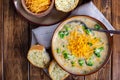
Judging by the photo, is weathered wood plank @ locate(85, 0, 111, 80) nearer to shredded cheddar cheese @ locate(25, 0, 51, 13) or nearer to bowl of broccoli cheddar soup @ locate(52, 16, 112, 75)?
bowl of broccoli cheddar soup @ locate(52, 16, 112, 75)

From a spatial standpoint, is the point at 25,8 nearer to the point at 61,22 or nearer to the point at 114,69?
the point at 61,22

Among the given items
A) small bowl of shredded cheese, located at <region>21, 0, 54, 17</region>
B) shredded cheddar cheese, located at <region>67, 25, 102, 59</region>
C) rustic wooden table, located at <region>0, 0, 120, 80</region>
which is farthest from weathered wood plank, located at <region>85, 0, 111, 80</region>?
small bowl of shredded cheese, located at <region>21, 0, 54, 17</region>

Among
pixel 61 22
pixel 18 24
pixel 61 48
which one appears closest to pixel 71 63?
pixel 61 48

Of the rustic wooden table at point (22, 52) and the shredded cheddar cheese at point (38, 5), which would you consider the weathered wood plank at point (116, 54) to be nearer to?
the rustic wooden table at point (22, 52)

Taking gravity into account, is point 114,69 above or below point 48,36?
below

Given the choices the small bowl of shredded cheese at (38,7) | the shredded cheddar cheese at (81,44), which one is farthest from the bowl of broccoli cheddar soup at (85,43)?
the small bowl of shredded cheese at (38,7)

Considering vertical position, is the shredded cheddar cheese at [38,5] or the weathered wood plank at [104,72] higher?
the shredded cheddar cheese at [38,5]

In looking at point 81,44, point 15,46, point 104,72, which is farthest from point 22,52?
point 104,72
